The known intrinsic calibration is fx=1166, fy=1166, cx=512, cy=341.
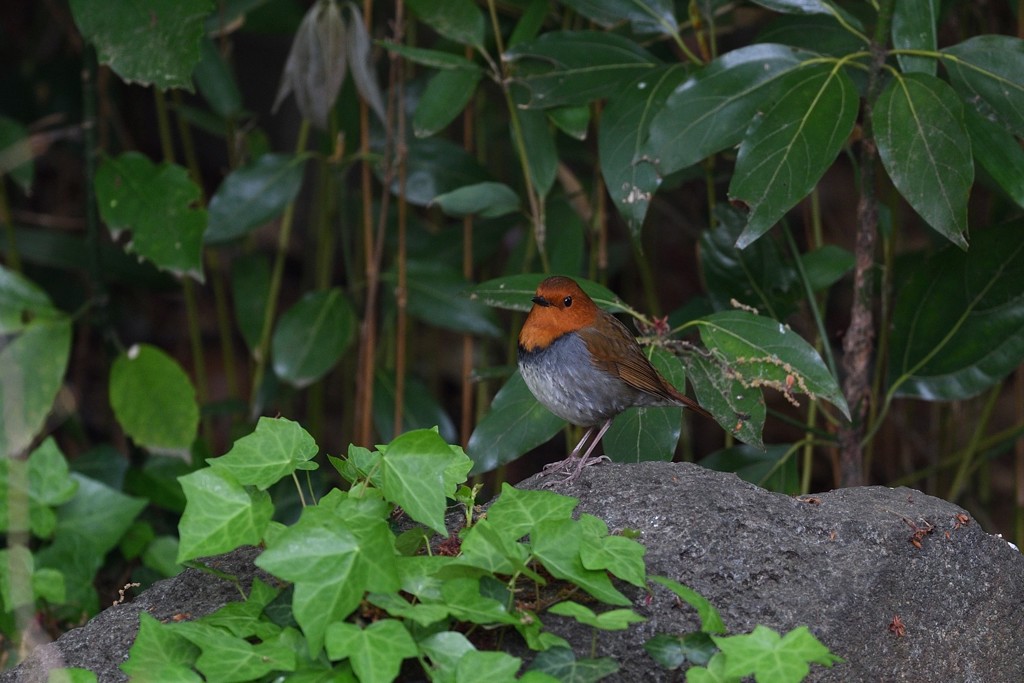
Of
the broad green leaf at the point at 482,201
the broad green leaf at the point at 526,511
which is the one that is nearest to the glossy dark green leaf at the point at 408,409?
the broad green leaf at the point at 482,201

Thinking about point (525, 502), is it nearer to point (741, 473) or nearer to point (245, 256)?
point (741, 473)

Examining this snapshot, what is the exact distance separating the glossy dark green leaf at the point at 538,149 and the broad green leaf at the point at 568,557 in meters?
1.51

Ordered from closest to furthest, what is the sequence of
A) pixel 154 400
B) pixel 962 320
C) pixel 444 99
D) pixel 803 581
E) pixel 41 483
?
pixel 803 581, pixel 962 320, pixel 444 99, pixel 41 483, pixel 154 400

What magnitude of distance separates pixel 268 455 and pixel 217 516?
0.16m

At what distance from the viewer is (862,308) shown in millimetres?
2818

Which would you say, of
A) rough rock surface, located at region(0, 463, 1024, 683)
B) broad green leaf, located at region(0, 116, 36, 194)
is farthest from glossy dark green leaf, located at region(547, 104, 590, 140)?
broad green leaf, located at region(0, 116, 36, 194)

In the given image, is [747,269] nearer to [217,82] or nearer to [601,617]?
[601,617]

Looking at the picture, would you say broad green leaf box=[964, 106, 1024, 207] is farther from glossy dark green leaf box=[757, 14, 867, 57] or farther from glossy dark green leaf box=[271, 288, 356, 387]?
glossy dark green leaf box=[271, 288, 356, 387]

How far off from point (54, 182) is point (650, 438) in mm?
3972

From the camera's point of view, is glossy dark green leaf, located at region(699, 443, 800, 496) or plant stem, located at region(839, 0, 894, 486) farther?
glossy dark green leaf, located at region(699, 443, 800, 496)

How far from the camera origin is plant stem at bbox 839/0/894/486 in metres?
2.75

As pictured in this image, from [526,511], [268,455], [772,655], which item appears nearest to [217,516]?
[268,455]

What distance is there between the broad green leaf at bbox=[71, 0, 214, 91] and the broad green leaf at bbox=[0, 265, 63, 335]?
2.61 feet

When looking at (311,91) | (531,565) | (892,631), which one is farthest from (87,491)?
(892,631)
